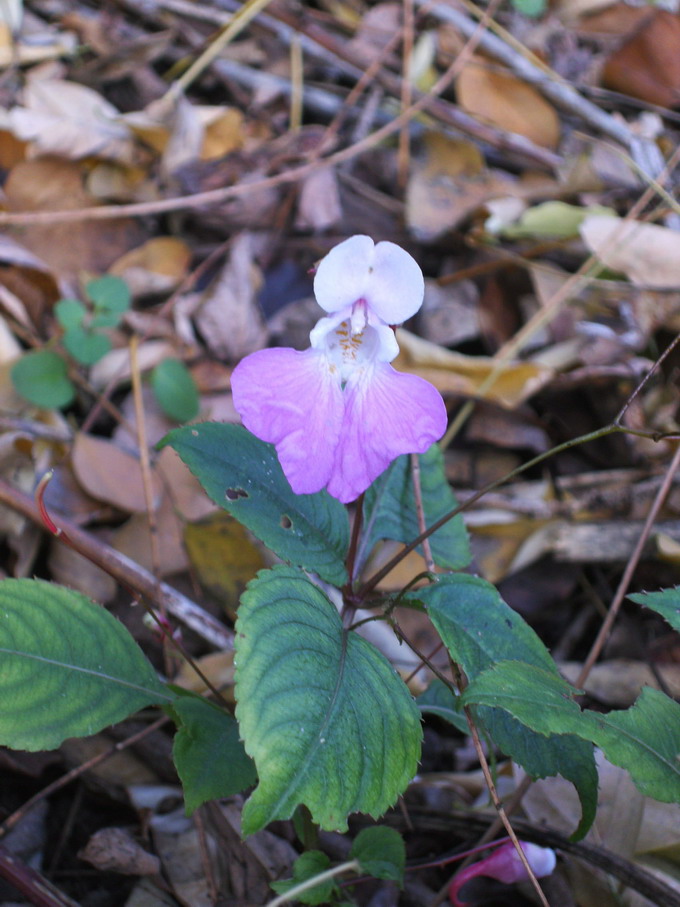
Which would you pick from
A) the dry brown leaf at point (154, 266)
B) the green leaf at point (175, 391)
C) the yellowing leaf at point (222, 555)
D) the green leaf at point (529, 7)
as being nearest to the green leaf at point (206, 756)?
the yellowing leaf at point (222, 555)

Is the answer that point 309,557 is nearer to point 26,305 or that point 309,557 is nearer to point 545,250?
point 26,305

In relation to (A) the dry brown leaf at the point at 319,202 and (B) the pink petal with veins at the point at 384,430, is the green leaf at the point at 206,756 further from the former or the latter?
(A) the dry brown leaf at the point at 319,202

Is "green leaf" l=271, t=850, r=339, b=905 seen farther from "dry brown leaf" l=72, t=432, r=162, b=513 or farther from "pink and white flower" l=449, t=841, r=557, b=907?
"dry brown leaf" l=72, t=432, r=162, b=513

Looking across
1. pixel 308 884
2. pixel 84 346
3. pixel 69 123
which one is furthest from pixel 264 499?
pixel 69 123

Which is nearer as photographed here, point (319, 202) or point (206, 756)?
point (206, 756)

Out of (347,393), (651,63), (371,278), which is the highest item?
(651,63)

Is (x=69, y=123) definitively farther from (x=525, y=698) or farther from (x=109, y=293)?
(x=525, y=698)
